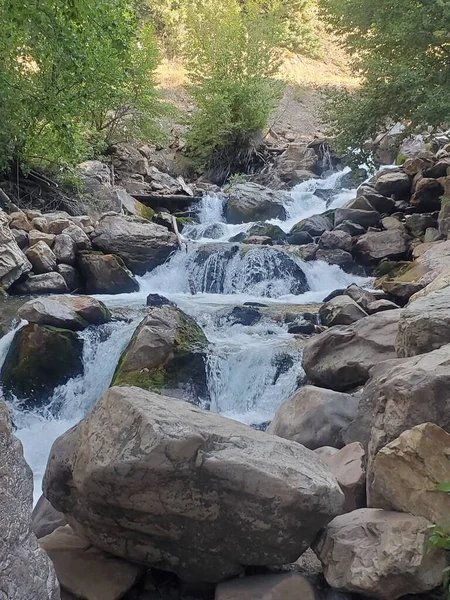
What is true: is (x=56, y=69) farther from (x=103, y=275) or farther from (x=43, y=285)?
(x=43, y=285)

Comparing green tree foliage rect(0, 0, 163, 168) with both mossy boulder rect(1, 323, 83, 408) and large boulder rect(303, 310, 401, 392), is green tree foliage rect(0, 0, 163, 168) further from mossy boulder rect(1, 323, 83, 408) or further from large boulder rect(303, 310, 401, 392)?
large boulder rect(303, 310, 401, 392)

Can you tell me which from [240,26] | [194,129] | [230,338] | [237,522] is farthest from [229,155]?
[237,522]

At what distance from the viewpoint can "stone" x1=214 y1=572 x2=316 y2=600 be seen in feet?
9.21

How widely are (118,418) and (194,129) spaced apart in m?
18.6

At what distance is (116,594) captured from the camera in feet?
9.76

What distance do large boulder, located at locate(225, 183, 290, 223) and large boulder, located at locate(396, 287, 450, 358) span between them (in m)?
10.8

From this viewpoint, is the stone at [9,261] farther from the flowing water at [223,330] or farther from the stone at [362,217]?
the stone at [362,217]

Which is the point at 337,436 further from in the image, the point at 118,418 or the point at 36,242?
the point at 36,242

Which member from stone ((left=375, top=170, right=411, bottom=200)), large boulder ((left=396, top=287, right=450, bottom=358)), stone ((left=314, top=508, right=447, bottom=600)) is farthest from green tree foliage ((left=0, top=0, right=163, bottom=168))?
stone ((left=375, top=170, right=411, bottom=200))

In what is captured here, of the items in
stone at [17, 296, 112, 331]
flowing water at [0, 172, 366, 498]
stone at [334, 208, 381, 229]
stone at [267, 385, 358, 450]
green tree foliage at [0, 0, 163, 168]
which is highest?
green tree foliage at [0, 0, 163, 168]

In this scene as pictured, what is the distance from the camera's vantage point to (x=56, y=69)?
984 cm

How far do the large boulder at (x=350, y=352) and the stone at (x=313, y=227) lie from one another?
7.15 meters

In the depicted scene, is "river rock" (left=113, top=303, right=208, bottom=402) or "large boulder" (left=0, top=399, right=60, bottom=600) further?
"river rock" (left=113, top=303, right=208, bottom=402)

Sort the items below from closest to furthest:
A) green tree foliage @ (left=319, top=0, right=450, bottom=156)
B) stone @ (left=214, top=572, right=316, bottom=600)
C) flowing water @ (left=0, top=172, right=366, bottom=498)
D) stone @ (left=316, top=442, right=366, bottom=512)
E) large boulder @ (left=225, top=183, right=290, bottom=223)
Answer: stone @ (left=214, top=572, right=316, bottom=600) < stone @ (left=316, top=442, right=366, bottom=512) < flowing water @ (left=0, top=172, right=366, bottom=498) < green tree foliage @ (left=319, top=0, right=450, bottom=156) < large boulder @ (left=225, top=183, right=290, bottom=223)
